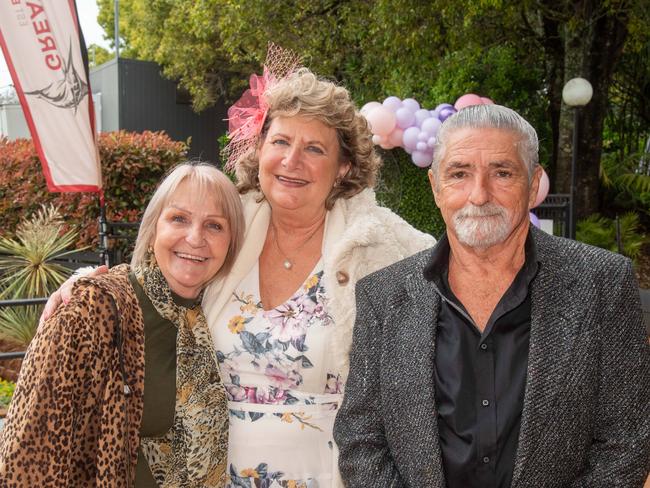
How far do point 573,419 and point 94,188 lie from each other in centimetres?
516

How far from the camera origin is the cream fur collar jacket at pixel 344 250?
256cm

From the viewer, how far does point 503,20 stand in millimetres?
10742

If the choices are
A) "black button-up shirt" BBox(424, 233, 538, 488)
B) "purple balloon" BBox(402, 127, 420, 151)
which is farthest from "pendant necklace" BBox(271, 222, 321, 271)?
"purple balloon" BBox(402, 127, 420, 151)

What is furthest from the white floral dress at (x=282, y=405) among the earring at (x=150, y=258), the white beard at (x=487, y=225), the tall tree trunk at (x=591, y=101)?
the tall tree trunk at (x=591, y=101)

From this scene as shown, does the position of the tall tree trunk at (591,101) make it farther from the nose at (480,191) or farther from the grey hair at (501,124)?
the nose at (480,191)

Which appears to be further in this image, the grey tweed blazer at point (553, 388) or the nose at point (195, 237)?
the nose at point (195, 237)

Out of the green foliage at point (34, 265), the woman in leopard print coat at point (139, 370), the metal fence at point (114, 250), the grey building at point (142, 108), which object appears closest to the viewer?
the woman in leopard print coat at point (139, 370)

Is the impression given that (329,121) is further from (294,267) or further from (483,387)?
(483,387)

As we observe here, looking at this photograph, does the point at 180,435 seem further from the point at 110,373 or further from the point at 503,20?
the point at 503,20

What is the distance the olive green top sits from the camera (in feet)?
7.38

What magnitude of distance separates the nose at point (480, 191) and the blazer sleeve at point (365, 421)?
1.64 feet

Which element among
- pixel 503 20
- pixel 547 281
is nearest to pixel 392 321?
pixel 547 281

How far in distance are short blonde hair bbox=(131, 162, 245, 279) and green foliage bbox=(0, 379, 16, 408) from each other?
4.01 metres

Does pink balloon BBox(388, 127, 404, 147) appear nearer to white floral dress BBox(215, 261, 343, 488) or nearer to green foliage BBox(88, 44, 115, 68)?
white floral dress BBox(215, 261, 343, 488)
